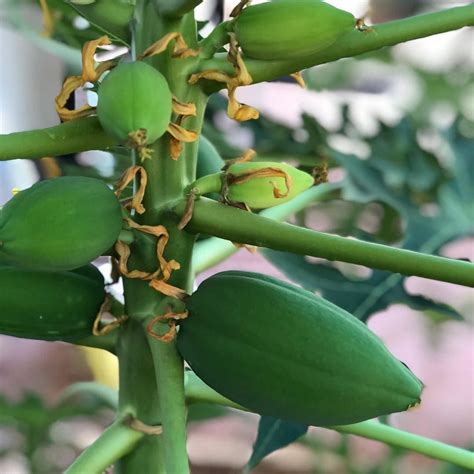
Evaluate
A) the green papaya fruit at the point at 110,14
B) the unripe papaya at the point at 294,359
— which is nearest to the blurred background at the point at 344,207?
the green papaya fruit at the point at 110,14

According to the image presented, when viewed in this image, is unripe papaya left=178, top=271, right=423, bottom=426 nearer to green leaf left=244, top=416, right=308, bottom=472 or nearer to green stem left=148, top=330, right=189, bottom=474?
green stem left=148, top=330, right=189, bottom=474

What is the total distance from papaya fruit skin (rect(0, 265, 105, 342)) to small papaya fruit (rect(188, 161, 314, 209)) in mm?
86

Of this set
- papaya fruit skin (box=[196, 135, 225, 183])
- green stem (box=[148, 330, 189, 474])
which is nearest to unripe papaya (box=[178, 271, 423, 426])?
green stem (box=[148, 330, 189, 474])

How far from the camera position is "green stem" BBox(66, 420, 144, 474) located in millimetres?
412

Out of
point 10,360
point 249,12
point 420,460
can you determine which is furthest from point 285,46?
point 10,360

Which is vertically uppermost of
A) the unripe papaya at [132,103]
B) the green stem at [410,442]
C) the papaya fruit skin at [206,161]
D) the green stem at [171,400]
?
the unripe papaya at [132,103]

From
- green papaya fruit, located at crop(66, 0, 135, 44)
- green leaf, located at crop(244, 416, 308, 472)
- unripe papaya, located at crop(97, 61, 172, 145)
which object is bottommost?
green leaf, located at crop(244, 416, 308, 472)

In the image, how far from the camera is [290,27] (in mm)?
353

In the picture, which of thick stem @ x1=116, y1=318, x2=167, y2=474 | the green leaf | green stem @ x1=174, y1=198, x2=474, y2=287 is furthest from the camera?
the green leaf

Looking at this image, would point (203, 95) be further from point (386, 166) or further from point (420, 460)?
point (420, 460)

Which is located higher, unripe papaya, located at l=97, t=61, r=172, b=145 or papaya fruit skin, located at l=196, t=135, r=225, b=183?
unripe papaya, located at l=97, t=61, r=172, b=145

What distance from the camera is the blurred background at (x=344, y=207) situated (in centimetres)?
84

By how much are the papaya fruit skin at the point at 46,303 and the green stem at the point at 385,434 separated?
3.1 inches

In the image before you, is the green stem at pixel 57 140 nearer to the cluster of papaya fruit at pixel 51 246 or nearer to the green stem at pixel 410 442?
the cluster of papaya fruit at pixel 51 246
